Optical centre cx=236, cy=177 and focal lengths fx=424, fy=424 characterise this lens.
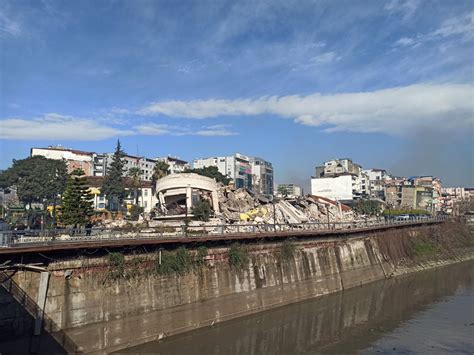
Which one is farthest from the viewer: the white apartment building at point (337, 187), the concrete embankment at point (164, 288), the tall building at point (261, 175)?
the tall building at point (261, 175)

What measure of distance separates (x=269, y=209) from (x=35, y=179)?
55.3 metres

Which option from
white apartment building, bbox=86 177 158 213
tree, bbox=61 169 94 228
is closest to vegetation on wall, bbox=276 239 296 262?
tree, bbox=61 169 94 228

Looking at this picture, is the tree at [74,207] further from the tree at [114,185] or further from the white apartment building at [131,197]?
the white apartment building at [131,197]

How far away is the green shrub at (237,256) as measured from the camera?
116 feet

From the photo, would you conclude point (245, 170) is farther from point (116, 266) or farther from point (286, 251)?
point (116, 266)

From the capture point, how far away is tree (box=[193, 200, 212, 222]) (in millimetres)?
59706

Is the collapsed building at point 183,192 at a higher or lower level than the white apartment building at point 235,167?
lower

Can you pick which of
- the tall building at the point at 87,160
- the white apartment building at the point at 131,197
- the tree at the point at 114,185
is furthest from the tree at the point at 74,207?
the tall building at the point at 87,160

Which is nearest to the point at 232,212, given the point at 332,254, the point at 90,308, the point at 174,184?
the point at 174,184

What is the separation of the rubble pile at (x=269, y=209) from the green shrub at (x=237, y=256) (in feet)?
79.5

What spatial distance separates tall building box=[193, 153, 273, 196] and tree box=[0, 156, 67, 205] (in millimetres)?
60470

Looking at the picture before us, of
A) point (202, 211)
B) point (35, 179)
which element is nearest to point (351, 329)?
point (202, 211)

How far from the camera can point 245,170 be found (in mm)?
159125

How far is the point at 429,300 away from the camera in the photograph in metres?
43.3
